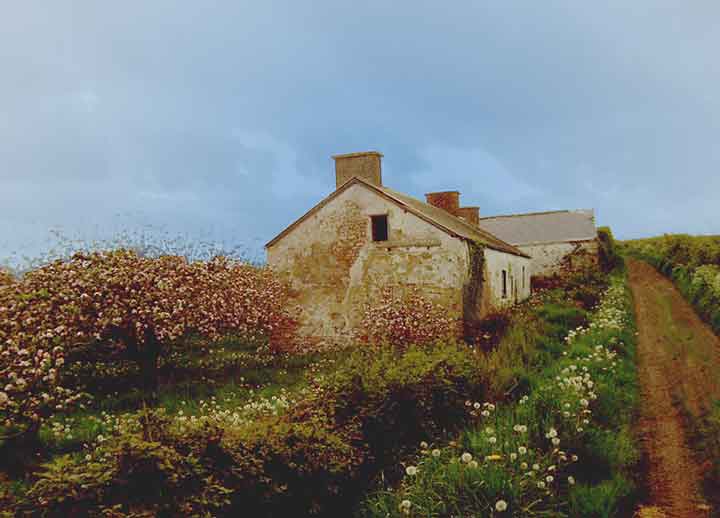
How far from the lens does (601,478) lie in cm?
755

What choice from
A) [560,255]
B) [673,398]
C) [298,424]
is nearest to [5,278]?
[298,424]

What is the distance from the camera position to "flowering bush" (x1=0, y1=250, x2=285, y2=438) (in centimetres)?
1128

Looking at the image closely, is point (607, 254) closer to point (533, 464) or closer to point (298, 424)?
point (533, 464)

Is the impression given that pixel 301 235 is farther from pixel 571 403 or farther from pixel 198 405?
pixel 571 403

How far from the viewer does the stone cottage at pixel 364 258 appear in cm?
1994

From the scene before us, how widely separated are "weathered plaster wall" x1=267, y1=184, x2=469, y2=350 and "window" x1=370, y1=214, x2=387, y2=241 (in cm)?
22

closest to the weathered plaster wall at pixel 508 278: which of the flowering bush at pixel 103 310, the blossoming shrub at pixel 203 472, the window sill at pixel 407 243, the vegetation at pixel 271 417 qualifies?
the window sill at pixel 407 243

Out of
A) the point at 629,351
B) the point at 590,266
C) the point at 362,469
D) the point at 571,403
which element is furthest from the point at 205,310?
the point at 590,266

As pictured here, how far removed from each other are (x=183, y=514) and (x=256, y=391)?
10085 mm

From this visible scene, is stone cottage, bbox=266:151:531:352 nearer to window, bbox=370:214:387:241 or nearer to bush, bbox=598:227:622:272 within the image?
window, bbox=370:214:387:241

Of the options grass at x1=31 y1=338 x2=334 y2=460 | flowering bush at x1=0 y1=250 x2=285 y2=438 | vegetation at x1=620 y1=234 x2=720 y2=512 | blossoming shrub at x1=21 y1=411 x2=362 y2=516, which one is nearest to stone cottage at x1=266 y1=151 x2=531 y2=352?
grass at x1=31 y1=338 x2=334 y2=460

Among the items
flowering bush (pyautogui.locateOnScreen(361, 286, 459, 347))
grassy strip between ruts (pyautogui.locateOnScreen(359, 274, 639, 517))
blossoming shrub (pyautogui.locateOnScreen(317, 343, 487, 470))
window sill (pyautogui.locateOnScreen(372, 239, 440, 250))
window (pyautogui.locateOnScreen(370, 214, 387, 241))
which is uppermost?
A: window (pyautogui.locateOnScreen(370, 214, 387, 241))

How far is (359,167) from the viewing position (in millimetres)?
22844

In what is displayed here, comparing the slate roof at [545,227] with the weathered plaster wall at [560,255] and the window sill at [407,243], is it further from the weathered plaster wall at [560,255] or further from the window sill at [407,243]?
the window sill at [407,243]
